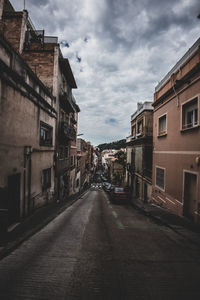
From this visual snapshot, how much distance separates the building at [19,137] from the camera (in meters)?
5.59

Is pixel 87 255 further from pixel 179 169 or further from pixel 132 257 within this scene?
pixel 179 169

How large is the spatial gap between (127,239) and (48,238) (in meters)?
2.96

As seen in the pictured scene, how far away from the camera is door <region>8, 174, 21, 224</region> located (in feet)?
22.0

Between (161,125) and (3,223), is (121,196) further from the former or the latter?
(3,223)

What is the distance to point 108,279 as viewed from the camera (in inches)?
135

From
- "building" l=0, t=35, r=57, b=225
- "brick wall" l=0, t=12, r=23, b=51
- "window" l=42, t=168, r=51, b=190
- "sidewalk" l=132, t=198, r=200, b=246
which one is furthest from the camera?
"brick wall" l=0, t=12, r=23, b=51

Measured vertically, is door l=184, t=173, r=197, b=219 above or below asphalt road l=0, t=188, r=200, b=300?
above

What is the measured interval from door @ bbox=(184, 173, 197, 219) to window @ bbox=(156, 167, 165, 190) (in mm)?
2800

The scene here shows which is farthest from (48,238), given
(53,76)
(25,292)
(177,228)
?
(53,76)

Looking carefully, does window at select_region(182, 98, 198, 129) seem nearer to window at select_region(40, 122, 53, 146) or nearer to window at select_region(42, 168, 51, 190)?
window at select_region(40, 122, 53, 146)

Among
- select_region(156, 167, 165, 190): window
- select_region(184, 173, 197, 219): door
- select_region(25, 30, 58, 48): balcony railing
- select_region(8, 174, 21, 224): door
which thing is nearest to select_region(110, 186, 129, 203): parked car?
select_region(156, 167, 165, 190): window

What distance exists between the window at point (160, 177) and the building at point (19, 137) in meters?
8.52

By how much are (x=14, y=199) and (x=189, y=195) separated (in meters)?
8.79

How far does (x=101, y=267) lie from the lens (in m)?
3.85
